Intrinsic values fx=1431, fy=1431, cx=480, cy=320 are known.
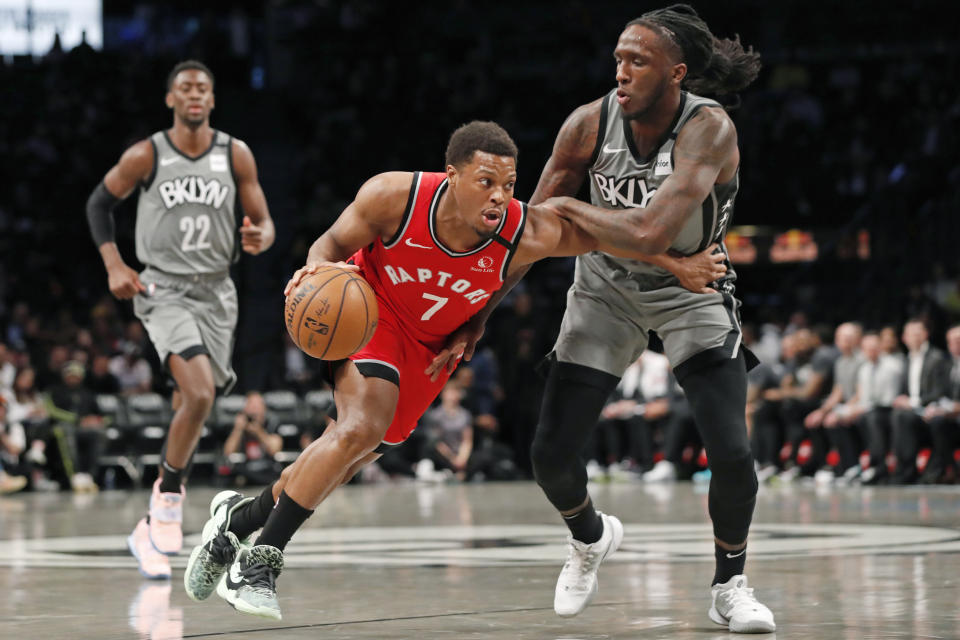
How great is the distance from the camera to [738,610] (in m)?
4.30

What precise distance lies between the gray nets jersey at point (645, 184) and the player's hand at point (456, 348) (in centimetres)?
51

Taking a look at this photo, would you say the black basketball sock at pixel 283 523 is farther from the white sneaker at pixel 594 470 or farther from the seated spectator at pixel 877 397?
the white sneaker at pixel 594 470

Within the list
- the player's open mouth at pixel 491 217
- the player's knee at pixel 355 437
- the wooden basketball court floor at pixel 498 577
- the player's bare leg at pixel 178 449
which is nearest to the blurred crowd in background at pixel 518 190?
the wooden basketball court floor at pixel 498 577

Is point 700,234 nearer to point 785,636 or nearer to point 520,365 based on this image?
point 785,636

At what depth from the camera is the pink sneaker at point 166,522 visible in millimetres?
6098

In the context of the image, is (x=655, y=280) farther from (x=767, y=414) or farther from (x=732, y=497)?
(x=767, y=414)

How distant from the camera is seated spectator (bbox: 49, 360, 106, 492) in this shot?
1361 cm

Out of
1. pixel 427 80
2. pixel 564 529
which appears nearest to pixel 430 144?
pixel 427 80

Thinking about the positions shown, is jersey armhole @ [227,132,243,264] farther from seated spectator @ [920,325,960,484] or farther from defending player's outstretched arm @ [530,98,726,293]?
seated spectator @ [920,325,960,484]

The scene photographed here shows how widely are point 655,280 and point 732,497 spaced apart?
2.46ft

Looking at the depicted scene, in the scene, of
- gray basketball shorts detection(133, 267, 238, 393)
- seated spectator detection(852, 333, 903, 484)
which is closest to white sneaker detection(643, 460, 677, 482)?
seated spectator detection(852, 333, 903, 484)

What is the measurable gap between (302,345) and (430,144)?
1436cm

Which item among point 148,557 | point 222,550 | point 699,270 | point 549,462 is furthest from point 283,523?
point 148,557

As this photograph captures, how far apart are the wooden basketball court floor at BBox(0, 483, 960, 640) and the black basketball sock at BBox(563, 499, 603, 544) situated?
9.3 inches
